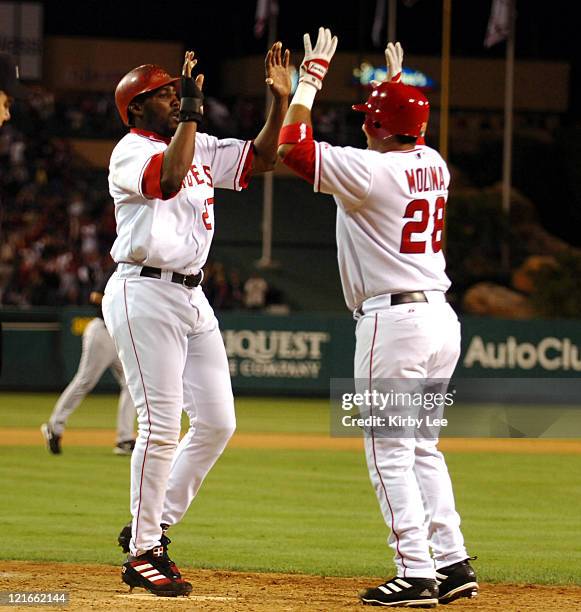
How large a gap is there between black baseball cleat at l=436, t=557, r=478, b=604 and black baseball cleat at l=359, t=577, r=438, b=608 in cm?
18

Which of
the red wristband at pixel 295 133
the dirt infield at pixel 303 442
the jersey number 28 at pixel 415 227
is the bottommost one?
the dirt infield at pixel 303 442

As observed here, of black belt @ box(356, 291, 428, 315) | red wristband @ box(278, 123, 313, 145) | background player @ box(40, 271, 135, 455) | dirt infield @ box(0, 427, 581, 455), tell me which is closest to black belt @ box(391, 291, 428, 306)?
black belt @ box(356, 291, 428, 315)

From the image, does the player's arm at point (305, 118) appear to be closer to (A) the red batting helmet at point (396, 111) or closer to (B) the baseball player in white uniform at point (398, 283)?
(B) the baseball player in white uniform at point (398, 283)

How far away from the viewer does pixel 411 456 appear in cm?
584

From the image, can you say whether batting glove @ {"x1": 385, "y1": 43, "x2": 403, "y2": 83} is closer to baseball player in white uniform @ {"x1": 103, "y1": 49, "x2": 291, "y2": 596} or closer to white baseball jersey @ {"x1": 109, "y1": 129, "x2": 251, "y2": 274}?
baseball player in white uniform @ {"x1": 103, "y1": 49, "x2": 291, "y2": 596}

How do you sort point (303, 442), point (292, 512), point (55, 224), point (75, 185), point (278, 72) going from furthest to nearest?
point (75, 185) < point (55, 224) < point (303, 442) < point (292, 512) < point (278, 72)

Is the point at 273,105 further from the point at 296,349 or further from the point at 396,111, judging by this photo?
the point at 296,349

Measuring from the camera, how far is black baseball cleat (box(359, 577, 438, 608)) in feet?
18.7

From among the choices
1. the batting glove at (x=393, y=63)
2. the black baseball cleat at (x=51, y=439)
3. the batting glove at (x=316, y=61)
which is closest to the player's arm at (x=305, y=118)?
the batting glove at (x=316, y=61)

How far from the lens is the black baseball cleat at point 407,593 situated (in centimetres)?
571

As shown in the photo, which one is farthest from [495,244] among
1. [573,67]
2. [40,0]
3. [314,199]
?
[40,0]

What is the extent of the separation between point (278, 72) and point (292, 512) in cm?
428

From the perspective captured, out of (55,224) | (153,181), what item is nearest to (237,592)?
(153,181)

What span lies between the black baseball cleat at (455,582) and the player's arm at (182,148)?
219 cm
